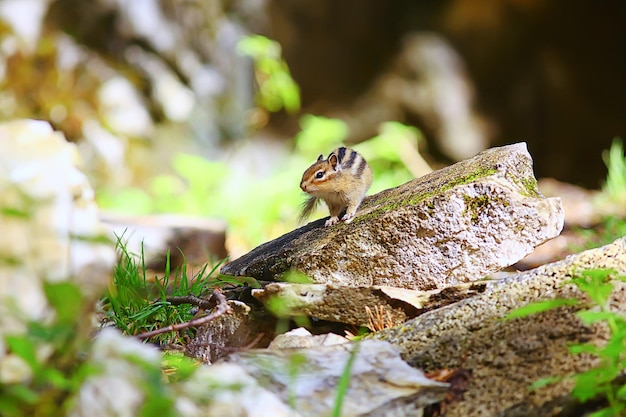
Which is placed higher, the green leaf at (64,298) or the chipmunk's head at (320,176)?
the chipmunk's head at (320,176)

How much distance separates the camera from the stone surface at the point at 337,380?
6.82 feet

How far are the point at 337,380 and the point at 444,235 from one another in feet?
4.20

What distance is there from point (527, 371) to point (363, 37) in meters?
10.5

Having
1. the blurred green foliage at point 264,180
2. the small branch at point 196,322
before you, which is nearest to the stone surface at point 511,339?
the small branch at point 196,322

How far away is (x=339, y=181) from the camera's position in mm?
4277

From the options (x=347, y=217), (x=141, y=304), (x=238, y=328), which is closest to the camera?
(x=238, y=328)

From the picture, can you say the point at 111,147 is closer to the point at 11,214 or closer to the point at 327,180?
the point at 327,180

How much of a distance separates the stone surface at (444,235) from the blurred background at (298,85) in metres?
6.11

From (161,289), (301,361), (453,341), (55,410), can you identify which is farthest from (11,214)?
(161,289)

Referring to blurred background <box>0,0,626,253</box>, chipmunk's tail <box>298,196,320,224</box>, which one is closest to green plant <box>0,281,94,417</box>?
chipmunk's tail <box>298,196,320,224</box>

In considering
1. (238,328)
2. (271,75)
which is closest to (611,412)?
(238,328)

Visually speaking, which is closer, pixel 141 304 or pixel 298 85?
pixel 141 304

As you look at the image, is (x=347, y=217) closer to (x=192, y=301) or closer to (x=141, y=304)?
(x=192, y=301)

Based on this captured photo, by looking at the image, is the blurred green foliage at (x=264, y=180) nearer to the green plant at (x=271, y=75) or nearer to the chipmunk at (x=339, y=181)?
the green plant at (x=271, y=75)
